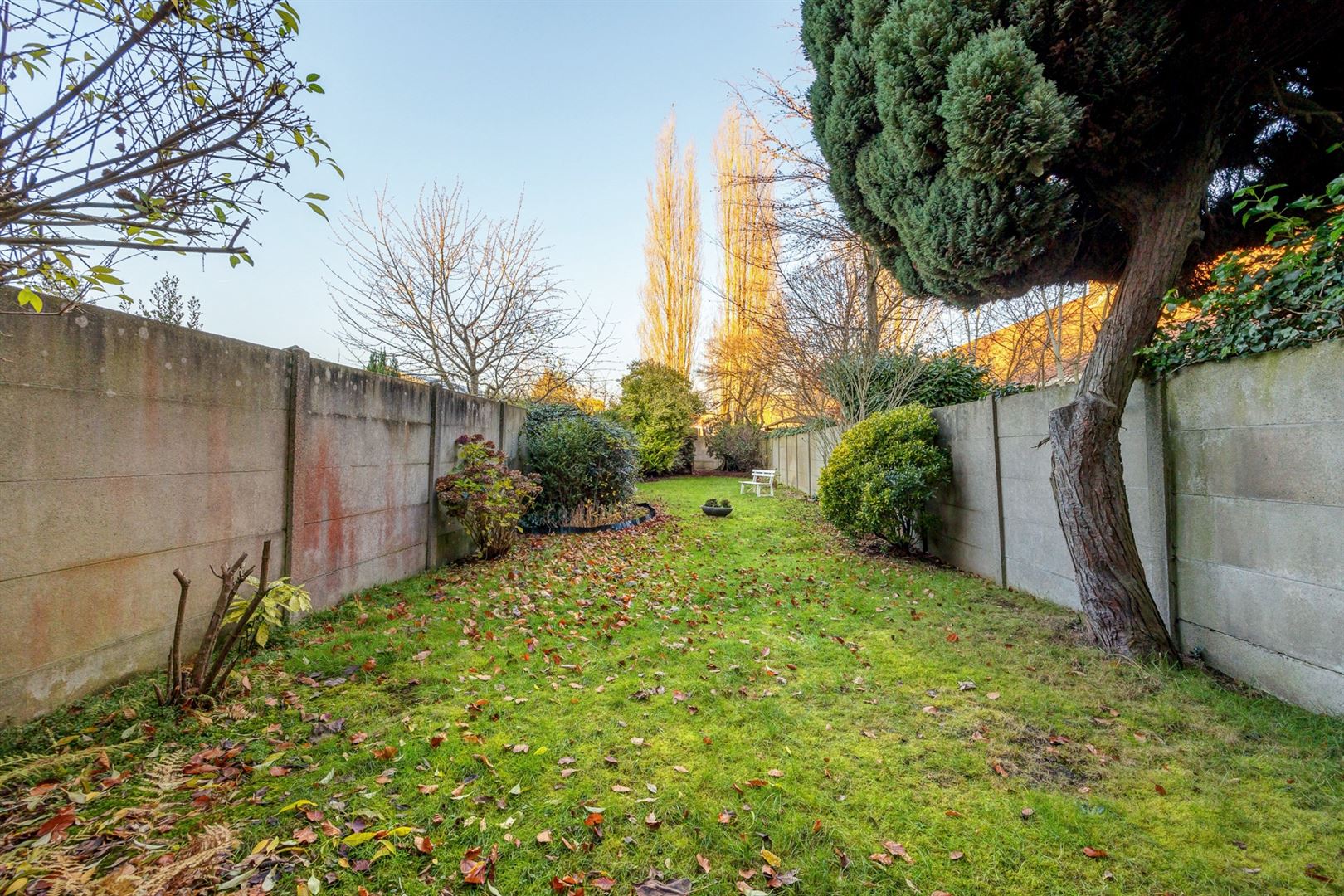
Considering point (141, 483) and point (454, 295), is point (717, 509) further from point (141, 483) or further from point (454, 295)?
point (141, 483)

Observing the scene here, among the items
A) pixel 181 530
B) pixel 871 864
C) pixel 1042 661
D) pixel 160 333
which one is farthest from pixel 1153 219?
pixel 181 530

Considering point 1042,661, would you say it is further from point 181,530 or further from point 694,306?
point 694,306

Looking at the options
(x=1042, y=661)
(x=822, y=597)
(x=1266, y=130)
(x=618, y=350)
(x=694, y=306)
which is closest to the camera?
(x=1042, y=661)

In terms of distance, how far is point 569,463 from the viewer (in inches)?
305

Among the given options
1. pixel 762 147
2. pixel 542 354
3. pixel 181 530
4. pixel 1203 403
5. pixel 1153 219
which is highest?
pixel 762 147

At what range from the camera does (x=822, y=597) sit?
482 centimetres

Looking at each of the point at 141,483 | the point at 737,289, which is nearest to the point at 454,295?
the point at 141,483

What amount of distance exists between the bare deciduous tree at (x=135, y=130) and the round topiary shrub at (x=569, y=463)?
577 cm

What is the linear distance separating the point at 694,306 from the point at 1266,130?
68.7 feet

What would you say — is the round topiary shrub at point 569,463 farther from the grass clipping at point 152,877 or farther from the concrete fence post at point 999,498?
the grass clipping at point 152,877

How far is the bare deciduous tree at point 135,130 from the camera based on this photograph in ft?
4.41

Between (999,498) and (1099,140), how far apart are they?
3017 mm

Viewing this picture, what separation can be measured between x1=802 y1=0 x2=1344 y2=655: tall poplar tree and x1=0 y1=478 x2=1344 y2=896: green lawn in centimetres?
104

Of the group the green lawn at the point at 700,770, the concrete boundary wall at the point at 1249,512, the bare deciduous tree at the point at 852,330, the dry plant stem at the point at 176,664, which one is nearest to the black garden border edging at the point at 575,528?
the green lawn at the point at 700,770
